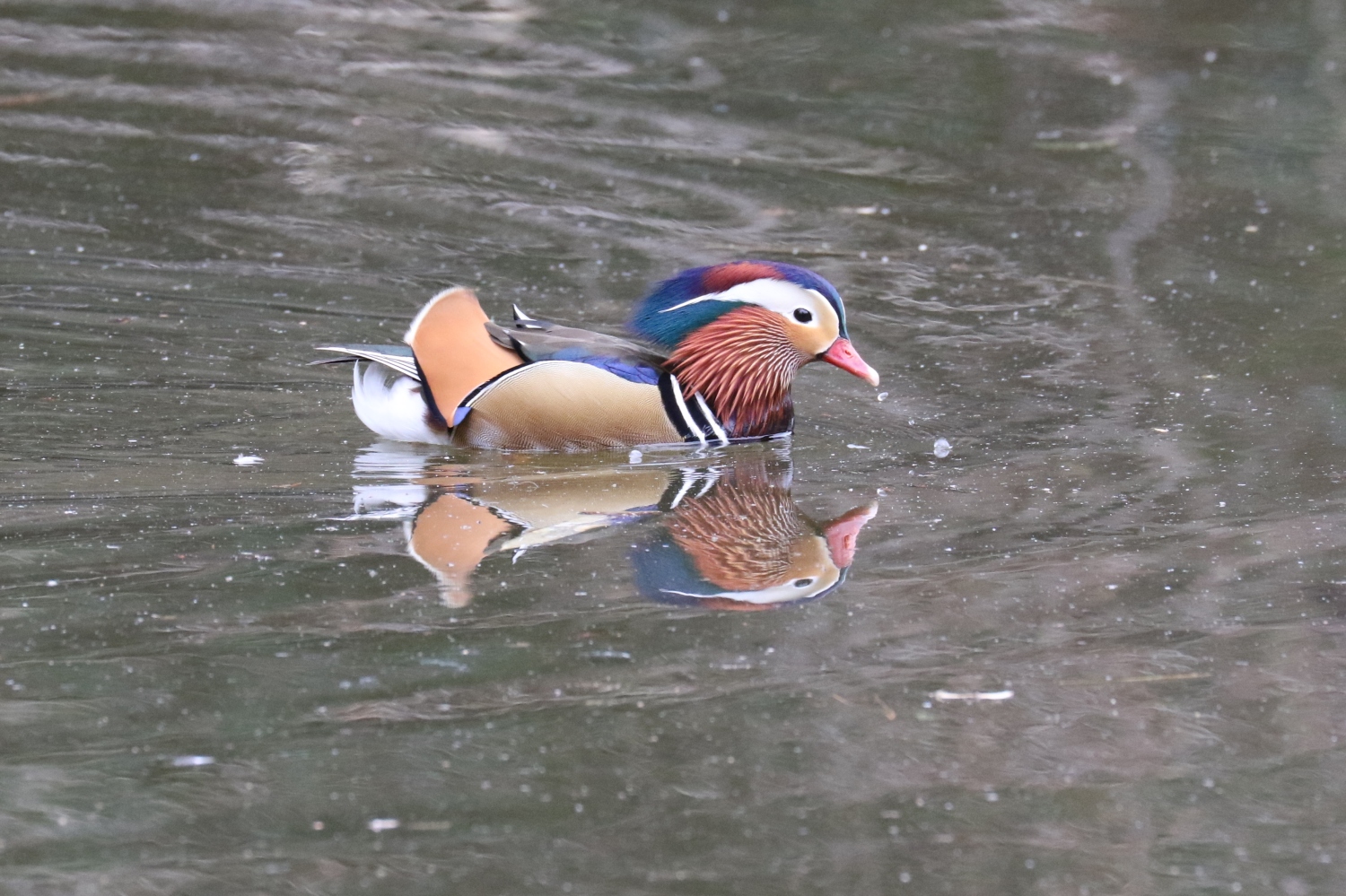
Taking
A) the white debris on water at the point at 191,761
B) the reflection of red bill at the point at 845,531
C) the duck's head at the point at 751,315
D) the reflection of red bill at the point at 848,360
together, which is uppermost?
the white debris on water at the point at 191,761

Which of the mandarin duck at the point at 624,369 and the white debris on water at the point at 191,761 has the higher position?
the white debris on water at the point at 191,761

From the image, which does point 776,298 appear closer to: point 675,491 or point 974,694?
point 675,491

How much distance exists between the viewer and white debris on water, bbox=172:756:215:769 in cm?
Answer: 362

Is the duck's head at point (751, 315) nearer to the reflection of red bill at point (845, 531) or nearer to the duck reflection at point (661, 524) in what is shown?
the duck reflection at point (661, 524)

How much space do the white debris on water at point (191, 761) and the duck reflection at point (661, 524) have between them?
98 cm

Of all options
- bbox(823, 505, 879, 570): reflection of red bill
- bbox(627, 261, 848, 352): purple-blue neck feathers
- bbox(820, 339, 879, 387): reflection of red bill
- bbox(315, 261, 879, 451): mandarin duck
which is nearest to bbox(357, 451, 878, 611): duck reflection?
bbox(823, 505, 879, 570): reflection of red bill

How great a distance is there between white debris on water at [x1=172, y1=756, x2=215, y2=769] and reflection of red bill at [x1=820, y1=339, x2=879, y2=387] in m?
3.14

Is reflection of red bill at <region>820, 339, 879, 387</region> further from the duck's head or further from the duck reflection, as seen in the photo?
the duck reflection

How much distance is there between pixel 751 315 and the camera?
6.45 meters

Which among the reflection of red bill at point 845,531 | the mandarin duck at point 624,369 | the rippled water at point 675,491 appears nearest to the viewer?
the rippled water at point 675,491

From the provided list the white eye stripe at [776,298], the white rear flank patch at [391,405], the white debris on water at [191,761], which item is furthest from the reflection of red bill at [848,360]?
the white debris on water at [191,761]

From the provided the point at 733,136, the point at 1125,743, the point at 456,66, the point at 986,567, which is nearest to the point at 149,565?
the point at 986,567

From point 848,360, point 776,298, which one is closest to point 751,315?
point 776,298

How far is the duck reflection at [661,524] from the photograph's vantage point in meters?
4.73
